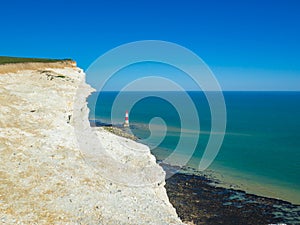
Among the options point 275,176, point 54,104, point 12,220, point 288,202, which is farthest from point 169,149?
point 12,220

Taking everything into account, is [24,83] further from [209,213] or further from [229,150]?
[229,150]

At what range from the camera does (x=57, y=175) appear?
12023mm

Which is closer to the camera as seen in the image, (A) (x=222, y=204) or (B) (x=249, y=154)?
(A) (x=222, y=204)

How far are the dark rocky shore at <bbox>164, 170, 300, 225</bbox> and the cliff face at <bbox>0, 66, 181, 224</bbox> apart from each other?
31.3 feet

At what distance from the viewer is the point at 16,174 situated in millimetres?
11289

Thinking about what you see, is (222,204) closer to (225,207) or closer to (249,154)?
(225,207)

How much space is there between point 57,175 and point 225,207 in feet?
61.2

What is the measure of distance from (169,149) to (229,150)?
9849 millimetres

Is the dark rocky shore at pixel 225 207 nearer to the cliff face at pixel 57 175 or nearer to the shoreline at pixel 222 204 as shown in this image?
the shoreline at pixel 222 204

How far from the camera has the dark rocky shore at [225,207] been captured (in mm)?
24047

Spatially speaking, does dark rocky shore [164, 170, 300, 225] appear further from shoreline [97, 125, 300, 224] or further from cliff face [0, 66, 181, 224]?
cliff face [0, 66, 181, 224]

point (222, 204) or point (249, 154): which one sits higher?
point (249, 154)

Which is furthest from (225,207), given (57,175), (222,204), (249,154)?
(249,154)

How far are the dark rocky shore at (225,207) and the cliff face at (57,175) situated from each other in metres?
9.55
